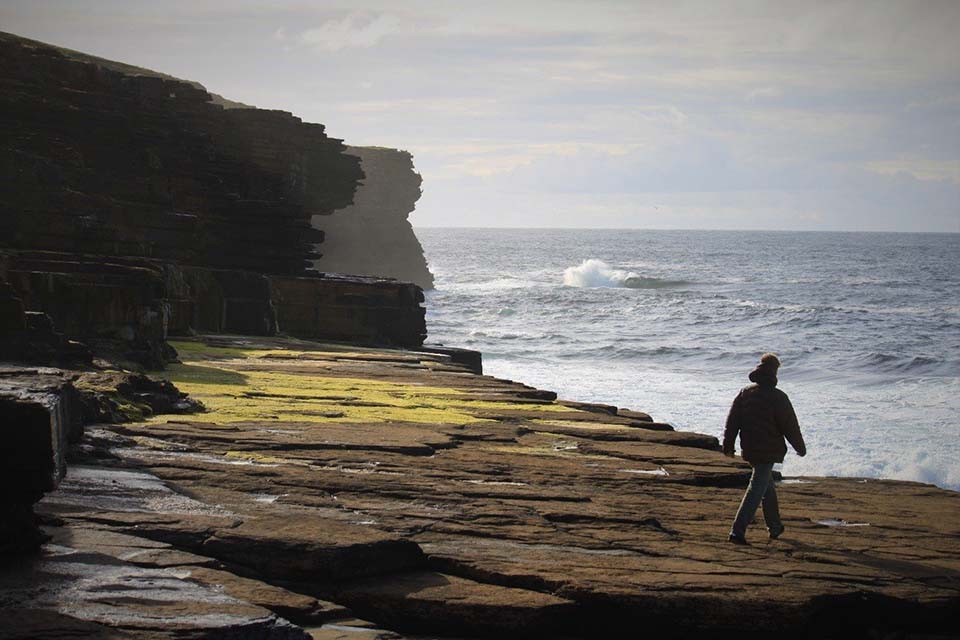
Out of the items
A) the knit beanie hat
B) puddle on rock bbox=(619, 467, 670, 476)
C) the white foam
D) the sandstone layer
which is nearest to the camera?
the sandstone layer

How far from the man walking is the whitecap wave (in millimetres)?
74046

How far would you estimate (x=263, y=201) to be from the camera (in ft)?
84.2

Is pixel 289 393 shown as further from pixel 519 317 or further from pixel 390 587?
pixel 519 317

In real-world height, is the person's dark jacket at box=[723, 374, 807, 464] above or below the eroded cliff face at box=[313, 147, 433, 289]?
below

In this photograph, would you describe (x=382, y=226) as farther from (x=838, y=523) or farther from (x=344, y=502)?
(x=344, y=502)

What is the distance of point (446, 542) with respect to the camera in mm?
7445

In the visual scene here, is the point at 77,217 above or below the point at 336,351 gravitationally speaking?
above

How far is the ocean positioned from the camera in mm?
24219

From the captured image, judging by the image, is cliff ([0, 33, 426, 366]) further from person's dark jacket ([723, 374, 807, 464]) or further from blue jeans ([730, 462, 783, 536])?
blue jeans ([730, 462, 783, 536])

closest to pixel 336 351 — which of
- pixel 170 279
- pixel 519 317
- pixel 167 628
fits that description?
pixel 170 279

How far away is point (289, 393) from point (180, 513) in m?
6.56

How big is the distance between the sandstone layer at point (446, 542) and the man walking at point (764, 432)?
301 millimetres

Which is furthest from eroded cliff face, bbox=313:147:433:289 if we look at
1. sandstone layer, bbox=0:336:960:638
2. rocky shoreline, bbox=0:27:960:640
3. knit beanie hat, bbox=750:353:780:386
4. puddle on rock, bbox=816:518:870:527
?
knit beanie hat, bbox=750:353:780:386

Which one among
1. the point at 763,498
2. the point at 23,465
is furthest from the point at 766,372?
the point at 23,465
